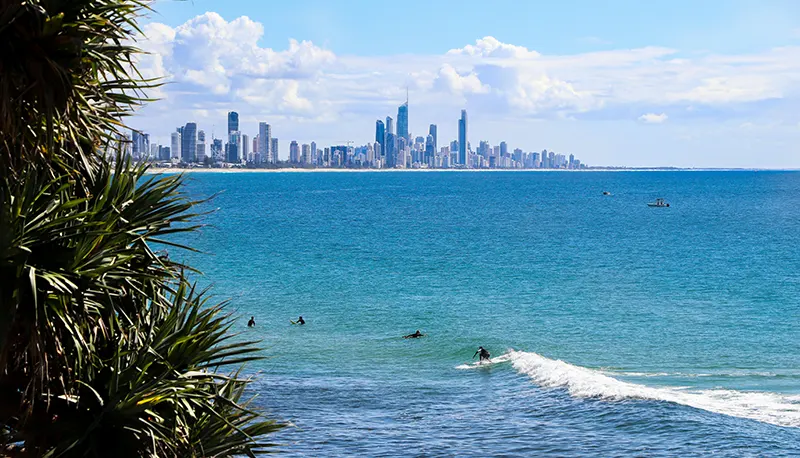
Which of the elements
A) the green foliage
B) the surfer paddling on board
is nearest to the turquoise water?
the surfer paddling on board

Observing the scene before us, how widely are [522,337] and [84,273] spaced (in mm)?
30567

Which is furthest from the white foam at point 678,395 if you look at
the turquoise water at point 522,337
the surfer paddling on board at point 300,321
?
the surfer paddling on board at point 300,321

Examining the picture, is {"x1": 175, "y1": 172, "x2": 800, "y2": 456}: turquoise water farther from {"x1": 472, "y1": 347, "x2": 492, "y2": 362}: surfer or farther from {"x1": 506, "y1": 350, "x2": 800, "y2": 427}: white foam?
{"x1": 472, "y1": 347, "x2": 492, "y2": 362}: surfer

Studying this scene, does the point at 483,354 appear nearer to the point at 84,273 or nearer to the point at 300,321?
the point at 300,321

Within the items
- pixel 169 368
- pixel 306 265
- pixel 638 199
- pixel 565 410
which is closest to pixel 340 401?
pixel 565 410

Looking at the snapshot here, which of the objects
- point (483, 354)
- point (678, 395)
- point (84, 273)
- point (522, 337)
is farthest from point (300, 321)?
point (84, 273)

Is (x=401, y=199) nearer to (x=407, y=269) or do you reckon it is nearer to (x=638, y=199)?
(x=638, y=199)

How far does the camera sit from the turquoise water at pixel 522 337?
21953mm

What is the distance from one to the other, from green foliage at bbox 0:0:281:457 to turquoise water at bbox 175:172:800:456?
0.92 meters

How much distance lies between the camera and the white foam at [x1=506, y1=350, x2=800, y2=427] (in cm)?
2402

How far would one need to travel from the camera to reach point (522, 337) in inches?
1442

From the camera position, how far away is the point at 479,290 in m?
49.2

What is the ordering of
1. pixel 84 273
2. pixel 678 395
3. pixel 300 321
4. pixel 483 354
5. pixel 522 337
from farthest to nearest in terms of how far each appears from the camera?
pixel 300 321 < pixel 522 337 < pixel 483 354 < pixel 678 395 < pixel 84 273

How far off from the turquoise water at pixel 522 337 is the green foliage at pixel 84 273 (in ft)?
3.02
